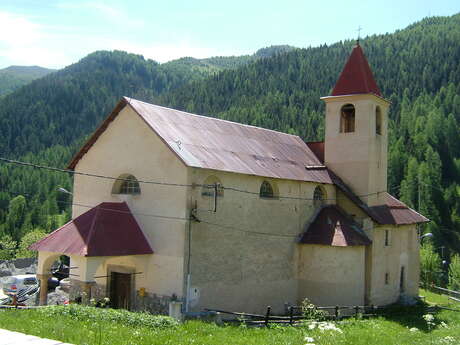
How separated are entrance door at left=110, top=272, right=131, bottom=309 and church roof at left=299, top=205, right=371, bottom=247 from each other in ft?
31.5

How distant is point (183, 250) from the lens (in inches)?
850

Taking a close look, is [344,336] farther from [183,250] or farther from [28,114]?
[28,114]

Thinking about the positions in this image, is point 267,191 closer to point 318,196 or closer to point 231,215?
point 231,215

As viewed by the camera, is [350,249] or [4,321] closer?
[4,321]

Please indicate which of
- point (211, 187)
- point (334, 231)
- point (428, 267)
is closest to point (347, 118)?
point (334, 231)

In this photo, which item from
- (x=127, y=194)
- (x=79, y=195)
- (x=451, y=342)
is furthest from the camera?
(x=79, y=195)

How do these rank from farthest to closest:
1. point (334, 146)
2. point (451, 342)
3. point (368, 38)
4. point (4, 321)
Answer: point (368, 38) → point (334, 146) → point (451, 342) → point (4, 321)

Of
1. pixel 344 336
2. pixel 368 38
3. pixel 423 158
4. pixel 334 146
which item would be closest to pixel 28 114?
pixel 368 38

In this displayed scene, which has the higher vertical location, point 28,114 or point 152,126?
point 28,114

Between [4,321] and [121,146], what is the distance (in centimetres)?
1025

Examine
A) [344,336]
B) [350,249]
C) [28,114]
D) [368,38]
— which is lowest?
[344,336]

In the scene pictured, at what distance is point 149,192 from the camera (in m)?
23.0

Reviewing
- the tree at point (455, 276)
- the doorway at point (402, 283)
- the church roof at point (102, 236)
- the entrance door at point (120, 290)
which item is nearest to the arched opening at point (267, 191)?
the church roof at point (102, 236)

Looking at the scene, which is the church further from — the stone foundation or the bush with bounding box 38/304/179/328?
the bush with bounding box 38/304/179/328
